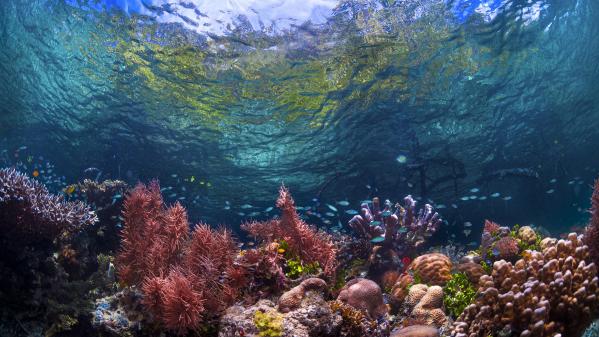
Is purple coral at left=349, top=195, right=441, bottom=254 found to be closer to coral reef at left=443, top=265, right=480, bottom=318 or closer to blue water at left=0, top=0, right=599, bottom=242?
coral reef at left=443, top=265, right=480, bottom=318

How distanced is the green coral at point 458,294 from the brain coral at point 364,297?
1146 mm

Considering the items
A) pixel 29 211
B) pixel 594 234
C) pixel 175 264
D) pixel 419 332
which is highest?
pixel 29 211

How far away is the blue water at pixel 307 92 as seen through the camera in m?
13.8

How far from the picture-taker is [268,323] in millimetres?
4402

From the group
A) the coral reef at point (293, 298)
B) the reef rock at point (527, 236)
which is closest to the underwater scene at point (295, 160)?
the coral reef at point (293, 298)

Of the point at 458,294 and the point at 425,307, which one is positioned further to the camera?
the point at 425,307

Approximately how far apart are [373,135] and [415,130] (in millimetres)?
2527

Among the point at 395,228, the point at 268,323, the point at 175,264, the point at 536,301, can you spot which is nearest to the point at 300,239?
the point at 268,323

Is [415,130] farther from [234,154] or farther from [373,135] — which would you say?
[234,154]

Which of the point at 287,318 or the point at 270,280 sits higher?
the point at 270,280

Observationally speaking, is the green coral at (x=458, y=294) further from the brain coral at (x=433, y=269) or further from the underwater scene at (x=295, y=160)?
the brain coral at (x=433, y=269)

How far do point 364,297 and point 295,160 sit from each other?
61.4 ft

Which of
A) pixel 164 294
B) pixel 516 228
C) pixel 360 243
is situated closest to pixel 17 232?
pixel 164 294

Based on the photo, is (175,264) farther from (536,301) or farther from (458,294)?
(536,301)
